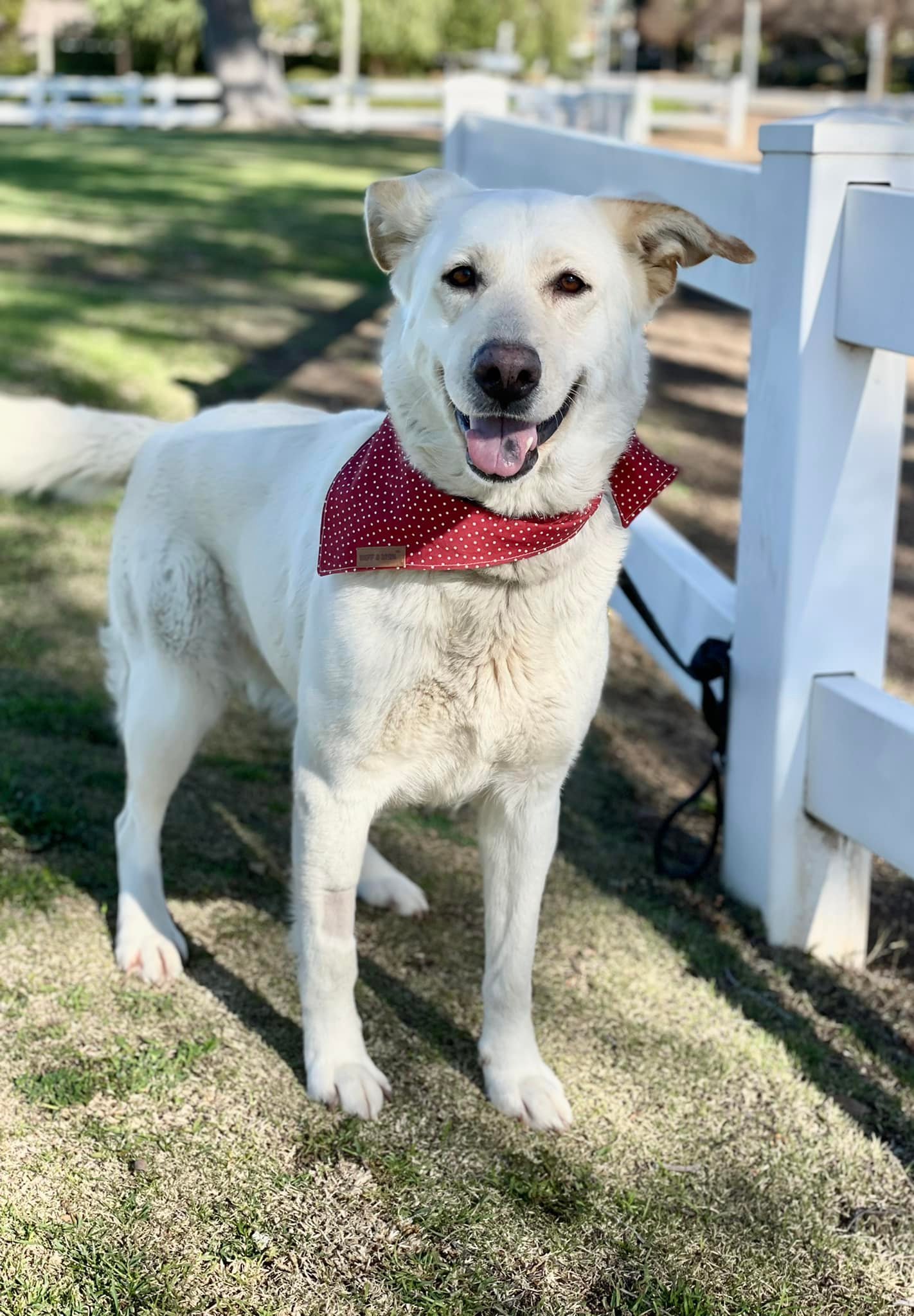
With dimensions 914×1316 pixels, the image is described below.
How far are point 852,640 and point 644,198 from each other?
117 cm

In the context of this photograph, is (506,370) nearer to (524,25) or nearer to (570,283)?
(570,283)

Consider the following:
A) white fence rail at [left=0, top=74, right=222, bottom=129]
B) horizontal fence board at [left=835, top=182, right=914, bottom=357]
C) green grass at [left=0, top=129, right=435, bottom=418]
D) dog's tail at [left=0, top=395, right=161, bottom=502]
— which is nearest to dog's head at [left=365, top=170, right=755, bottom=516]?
horizontal fence board at [left=835, top=182, right=914, bottom=357]

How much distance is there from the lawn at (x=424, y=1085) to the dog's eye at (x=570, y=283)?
1579mm

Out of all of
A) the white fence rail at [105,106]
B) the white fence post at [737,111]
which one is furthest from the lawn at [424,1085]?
the white fence rail at [105,106]

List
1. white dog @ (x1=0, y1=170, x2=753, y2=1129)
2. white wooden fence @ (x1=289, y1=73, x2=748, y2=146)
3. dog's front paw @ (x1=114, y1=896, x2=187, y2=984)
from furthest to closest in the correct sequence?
1. white wooden fence @ (x1=289, y1=73, x2=748, y2=146)
2. dog's front paw @ (x1=114, y1=896, x2=187, y2=984)
3. white dog @ (x1=0, y1=170, x2=753, y2=1129)

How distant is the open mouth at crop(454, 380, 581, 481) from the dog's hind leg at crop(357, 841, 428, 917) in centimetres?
132

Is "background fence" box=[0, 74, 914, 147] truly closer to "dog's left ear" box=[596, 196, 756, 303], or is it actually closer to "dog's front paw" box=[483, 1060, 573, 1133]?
"dog's left ear" box=[596, 196, 756, 303]

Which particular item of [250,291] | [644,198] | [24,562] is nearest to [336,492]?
[644,198]

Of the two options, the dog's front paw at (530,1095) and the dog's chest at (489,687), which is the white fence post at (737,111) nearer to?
the dog's chest at (489,687)

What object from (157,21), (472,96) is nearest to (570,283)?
(472,96)

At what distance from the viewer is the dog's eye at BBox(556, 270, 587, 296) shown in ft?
7.88

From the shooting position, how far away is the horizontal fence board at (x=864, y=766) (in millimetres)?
2807

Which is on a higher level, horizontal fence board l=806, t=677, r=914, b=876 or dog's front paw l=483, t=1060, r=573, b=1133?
horizontal fence board l=806, t=677, r=914, b=876

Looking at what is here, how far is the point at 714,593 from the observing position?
366cm
